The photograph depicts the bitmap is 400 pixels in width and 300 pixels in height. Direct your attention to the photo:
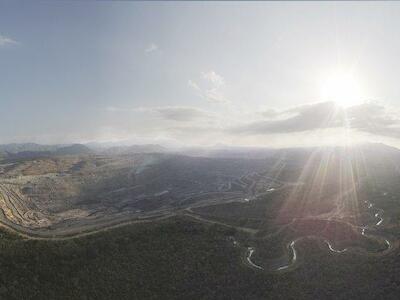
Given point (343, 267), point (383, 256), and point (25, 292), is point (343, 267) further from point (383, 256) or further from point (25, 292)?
point (25, 292)

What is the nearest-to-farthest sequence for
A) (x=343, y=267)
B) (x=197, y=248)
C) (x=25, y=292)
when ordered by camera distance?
1. (x=25, y=292)
2. (x=343, y=267)
3. (x=197, y=248)

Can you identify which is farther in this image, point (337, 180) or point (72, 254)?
point (337, 180)

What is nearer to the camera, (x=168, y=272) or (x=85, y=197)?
(x=168, y=272)

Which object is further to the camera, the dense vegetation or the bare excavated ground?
the bare excavated ground

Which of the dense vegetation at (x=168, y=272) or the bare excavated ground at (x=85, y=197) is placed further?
the bare excavated ground at (x=85, y=197)

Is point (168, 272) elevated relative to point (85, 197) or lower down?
elevated

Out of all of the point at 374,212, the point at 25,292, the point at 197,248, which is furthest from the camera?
the point at 374,212

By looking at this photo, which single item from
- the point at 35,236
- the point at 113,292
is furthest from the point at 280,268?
the point at 35,236

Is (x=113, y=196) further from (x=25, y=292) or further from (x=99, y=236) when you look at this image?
(x=25, y=292)
